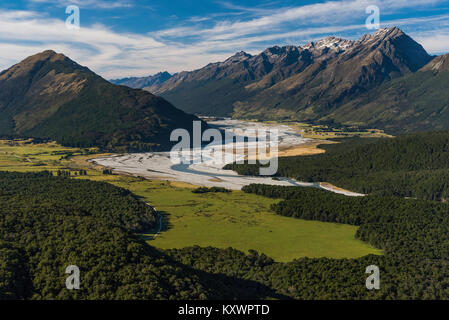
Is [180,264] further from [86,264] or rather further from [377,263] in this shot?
[377,263]

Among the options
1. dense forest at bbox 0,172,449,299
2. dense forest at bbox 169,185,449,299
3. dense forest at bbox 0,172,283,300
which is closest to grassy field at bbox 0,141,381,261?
dense forest at bbox 169,185,449,299

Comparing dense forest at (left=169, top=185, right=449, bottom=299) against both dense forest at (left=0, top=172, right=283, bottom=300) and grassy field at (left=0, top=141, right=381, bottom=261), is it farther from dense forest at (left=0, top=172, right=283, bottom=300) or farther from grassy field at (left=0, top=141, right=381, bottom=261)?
grassy field at (left=0, top=141, right=381, bottom=261)

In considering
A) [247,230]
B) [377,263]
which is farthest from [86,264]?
[247,230]

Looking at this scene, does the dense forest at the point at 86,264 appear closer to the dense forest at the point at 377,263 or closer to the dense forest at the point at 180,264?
the dense forest at the point at 180,264

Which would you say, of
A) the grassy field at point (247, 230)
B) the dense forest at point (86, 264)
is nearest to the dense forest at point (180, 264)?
the dense forest at point (86, 264)

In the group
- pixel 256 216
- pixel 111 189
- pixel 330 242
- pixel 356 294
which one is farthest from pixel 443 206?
pixel 111 189
